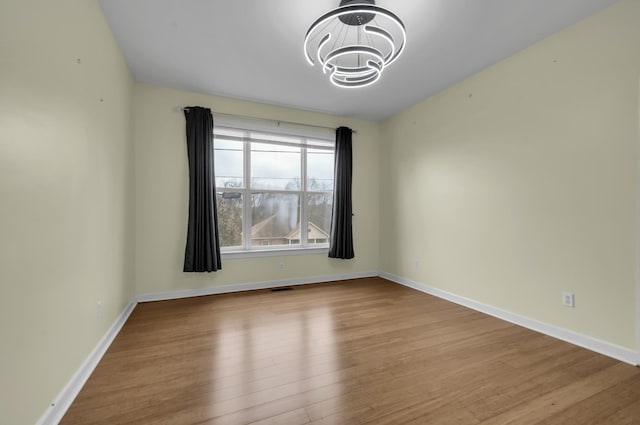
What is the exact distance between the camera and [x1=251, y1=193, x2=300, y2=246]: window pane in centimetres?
412

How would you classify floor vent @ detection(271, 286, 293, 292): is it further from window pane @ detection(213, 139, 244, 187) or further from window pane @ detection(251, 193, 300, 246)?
window pane @ detection(213, 139, 244, 187)

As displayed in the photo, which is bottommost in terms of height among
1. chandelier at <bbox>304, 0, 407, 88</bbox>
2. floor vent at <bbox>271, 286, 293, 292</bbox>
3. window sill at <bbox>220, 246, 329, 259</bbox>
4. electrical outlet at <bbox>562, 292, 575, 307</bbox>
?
floor vent at <bbox>271, 286, 293, 292</bbox>

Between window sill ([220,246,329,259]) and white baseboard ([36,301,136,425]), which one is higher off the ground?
window sill ([220,246,329,259])

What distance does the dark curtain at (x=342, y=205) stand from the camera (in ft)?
14.4

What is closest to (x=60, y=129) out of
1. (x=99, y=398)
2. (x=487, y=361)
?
(x=99, y=398)

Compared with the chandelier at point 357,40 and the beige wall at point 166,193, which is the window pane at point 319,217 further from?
the chandelier at point 357,40

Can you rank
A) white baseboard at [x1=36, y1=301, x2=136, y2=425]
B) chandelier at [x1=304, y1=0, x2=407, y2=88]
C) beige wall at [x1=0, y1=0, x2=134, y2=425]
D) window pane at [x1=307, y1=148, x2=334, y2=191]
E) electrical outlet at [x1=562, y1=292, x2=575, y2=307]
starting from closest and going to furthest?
1. beige wall at [x1=0, y1=0, x2=134, y2=425]
2. white baseboard at [x1=36, y1=301, x2=136, y2=425]
3. chandelier at [x1=304, y1=0, x2=407, y2=88]
4. electrical outlet at [x1=562, y1=292, x2=575, y2=307]
5. window pane at [x1=307, y1=148, x2=334, y2=191]

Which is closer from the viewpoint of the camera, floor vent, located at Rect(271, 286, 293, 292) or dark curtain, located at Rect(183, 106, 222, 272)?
dark curtain, located at Rect(183, 106, 222, 272)

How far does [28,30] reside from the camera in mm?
1242

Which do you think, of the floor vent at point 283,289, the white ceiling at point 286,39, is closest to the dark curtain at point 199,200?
the white ceiling at point 286,39

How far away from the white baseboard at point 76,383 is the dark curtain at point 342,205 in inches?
114

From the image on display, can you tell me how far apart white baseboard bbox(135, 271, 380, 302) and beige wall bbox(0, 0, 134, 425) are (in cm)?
114

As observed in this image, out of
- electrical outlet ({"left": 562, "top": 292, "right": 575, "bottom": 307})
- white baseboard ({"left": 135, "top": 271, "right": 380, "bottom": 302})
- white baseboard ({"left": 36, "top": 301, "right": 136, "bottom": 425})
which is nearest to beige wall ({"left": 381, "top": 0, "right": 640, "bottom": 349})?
electrical outlet ({"left": 562, "top": 292, "right": 575, "bottom": 307})

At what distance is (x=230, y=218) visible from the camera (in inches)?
156
